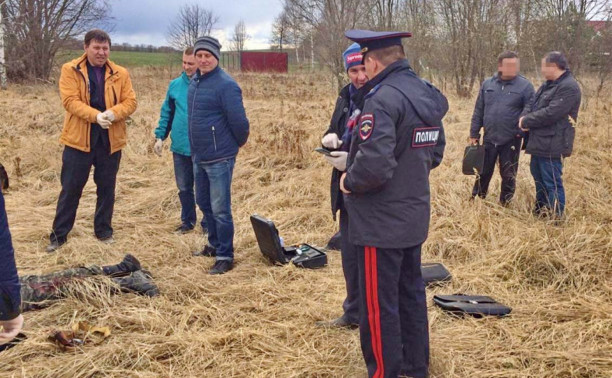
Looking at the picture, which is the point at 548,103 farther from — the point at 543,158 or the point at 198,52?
the point at 198,52

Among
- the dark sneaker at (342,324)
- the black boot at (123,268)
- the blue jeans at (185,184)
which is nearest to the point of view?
the dark sneaker at (342,324)

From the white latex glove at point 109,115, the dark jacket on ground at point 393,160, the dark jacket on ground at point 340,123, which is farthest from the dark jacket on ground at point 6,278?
the white latex glove at point 109,115

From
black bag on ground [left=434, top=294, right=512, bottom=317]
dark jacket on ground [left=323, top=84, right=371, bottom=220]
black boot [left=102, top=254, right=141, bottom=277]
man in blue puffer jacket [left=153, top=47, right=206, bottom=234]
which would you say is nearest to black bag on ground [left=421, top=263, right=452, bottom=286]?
black bag on ground [left=434, top=294, right=512, bottom=317]

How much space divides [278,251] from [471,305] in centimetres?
166

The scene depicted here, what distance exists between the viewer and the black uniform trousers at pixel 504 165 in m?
5.65

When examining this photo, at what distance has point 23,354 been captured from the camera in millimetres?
3006

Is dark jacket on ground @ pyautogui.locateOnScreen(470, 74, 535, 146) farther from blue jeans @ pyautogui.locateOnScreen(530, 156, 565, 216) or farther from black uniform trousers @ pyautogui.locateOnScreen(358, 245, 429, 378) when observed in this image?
black uniform trousers @ pyautogui.locateOnScreen(358, 245, 429, 378)

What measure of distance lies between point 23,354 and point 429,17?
16.4 meters

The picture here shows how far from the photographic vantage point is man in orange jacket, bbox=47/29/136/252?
15.4 ft

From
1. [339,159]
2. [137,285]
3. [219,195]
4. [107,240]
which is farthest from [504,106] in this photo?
[107,240]

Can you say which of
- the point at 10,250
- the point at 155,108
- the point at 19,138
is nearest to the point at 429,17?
the point at 155,108

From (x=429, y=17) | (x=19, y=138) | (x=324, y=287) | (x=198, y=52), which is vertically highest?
(x=429, y=17)

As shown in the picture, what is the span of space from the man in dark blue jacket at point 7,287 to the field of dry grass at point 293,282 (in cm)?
114

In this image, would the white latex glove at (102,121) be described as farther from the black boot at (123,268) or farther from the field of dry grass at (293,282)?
the black boot at (123,268)
